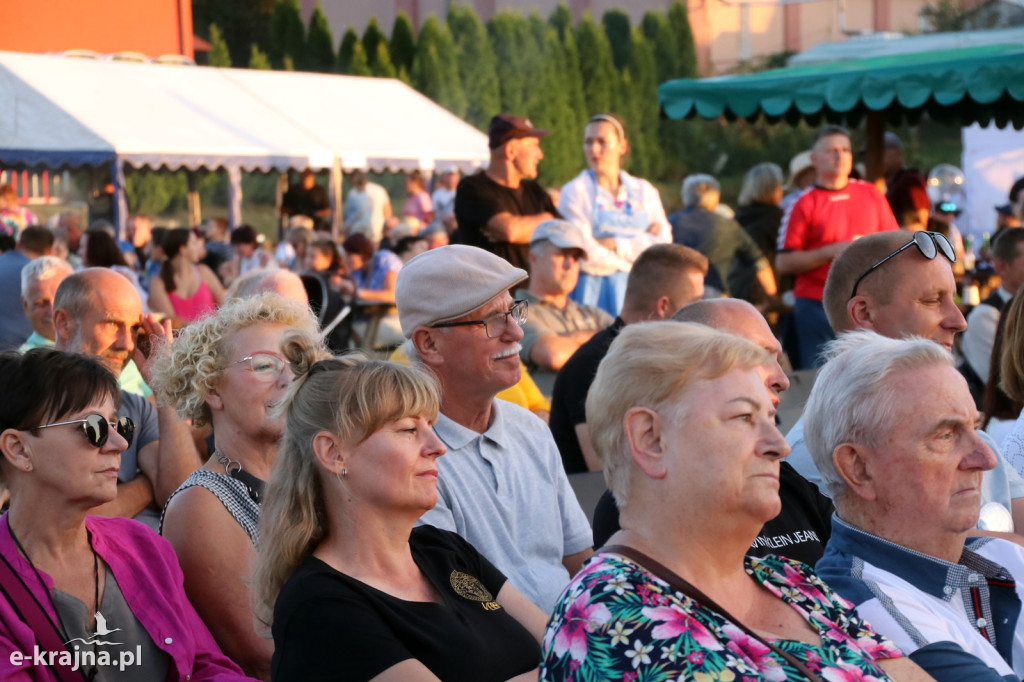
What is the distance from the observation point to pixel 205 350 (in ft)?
11.5

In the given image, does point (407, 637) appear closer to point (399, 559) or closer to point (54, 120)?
point (399, 559)

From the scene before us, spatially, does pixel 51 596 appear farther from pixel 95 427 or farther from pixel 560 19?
pixel 560 19

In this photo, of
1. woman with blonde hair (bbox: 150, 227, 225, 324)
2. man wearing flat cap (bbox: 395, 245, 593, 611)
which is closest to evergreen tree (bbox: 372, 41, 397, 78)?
woman with blonde hair (bbox: 150, 227, 225, 324)

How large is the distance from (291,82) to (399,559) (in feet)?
55.6

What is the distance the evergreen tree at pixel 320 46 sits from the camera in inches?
1181

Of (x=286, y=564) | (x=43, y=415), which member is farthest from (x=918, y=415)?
(x=43, y=415)

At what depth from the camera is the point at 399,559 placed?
2.71m

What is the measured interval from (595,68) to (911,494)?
1115 inches

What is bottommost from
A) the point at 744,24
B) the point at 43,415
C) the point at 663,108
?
the point at 43,415

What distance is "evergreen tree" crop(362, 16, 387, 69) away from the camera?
96.6ft

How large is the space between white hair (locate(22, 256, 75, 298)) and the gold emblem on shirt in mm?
3756

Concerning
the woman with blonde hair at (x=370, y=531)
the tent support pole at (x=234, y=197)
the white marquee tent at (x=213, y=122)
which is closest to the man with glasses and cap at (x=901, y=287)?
the woman with blonde hair at (x=370, y=531)

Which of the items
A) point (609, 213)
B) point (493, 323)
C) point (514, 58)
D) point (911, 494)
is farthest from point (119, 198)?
point (514, 58)

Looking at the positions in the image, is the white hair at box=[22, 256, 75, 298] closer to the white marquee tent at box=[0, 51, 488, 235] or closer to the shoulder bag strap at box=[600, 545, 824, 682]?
the shoulder bag strap at box=[600, 545, 824, 682]
